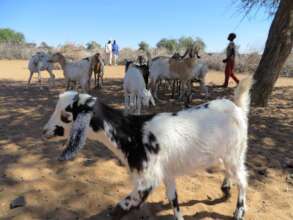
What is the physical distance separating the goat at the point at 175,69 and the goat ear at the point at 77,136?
7.50 meters

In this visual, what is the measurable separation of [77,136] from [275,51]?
7049 millimetres

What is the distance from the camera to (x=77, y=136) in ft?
9.96

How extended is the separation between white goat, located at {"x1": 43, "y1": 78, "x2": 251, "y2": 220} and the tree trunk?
566cm

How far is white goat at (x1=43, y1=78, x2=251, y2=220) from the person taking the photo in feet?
10.3

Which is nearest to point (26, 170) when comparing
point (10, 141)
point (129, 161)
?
point (10, 141)

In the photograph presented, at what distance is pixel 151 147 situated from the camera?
323 cm

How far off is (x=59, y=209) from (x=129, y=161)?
4.06 feet

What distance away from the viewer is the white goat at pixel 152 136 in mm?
3129

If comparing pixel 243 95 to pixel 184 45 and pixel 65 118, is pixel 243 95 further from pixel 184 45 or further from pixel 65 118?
pixel 184 45

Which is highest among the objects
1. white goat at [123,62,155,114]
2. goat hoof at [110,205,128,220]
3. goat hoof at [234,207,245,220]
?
white goat at [123,62,155,114]

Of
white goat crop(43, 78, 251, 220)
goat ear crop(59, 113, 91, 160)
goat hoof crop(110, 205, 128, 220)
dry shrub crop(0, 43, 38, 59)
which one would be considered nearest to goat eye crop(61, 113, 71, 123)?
white goat crop(43, 78, 251, 220)

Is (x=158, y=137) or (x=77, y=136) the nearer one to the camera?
(x=77, y=136)

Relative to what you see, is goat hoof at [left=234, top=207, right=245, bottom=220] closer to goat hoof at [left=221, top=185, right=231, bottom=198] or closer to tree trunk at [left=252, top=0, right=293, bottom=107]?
goat hoof at [left=221, top=185, right=231, bottom=198]

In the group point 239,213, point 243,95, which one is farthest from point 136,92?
point 239,213
